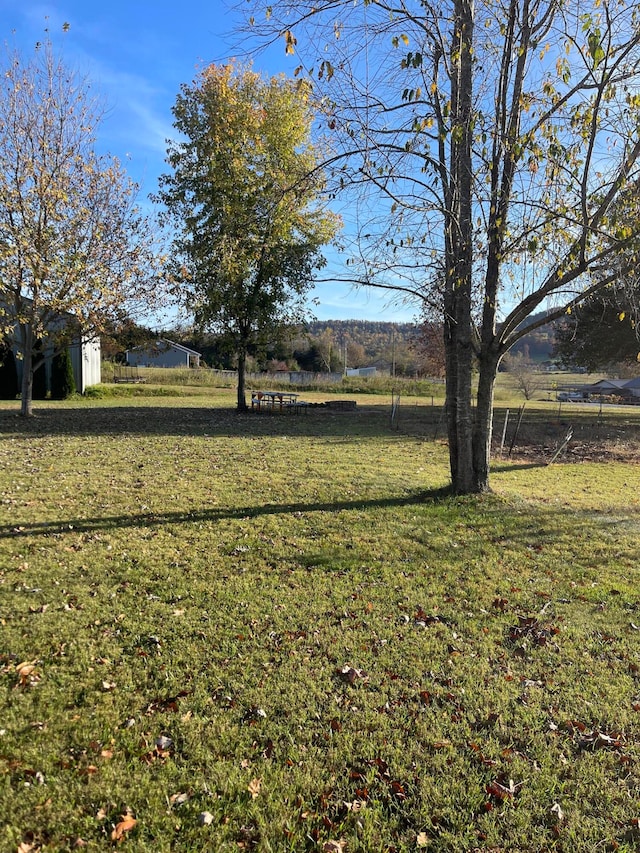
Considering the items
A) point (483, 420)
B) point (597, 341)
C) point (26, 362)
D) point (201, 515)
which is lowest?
point (201, 515)

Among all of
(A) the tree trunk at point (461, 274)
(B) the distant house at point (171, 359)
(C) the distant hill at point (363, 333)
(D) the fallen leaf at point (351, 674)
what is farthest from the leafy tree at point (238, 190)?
(C) the distant hill at point (363, 333)

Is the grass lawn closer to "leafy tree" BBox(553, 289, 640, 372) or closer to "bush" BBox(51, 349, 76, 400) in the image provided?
"leafy tree" BBox(553, 289, 640, 372)

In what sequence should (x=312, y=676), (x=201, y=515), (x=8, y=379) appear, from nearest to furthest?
(x=312, y=676) → (x=201, y=515) → (x=8, y=379)

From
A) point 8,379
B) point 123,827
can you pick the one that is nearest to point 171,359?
point 8,379

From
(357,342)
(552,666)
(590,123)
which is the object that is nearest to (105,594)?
(552,666)

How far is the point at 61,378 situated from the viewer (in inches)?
992

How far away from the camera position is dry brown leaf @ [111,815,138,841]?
83.1 inches

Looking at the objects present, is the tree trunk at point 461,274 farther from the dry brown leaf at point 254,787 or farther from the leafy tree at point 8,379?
the leafy tree at point 8,379

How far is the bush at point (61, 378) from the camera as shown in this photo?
2511 centimetres

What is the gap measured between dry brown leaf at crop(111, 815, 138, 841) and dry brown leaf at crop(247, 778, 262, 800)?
503mm

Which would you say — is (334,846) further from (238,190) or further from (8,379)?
(8,379)

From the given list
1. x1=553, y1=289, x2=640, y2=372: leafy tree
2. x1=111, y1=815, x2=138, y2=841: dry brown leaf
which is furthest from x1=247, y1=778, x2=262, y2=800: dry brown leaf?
x1=553, y1=289, x2=640, y2=372: leafy tree

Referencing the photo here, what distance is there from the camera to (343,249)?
257 inches

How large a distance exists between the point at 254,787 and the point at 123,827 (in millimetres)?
578
